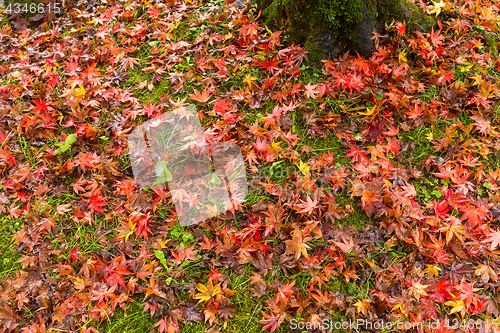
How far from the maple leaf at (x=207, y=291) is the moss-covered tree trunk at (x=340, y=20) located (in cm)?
230

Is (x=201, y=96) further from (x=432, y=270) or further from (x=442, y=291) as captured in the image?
(x=442, y=291)

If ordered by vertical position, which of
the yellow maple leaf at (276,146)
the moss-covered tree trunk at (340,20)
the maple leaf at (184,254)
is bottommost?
A: the maple leaf at (184,254)

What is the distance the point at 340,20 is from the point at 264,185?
5.78ft

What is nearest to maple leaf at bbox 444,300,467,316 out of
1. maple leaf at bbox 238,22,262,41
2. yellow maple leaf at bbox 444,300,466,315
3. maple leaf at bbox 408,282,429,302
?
yellow maple leaf at bbox 444,300,466,315

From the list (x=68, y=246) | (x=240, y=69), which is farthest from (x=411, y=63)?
(x=68, y=246)

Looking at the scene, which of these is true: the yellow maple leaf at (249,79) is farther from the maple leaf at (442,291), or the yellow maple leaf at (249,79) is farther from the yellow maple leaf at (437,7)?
the maple leaf at (442,291)

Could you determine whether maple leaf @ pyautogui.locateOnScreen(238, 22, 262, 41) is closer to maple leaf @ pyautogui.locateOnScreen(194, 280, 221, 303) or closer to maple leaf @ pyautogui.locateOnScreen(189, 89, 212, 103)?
maple leaf @ pyautogui.locateOnScreen(189, 89, 212, 103)

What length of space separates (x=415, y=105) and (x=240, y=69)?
168 centimetres

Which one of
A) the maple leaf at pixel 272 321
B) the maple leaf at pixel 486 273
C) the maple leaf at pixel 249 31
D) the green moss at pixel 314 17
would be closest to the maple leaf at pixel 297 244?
the maple leaf at pixel 272 321

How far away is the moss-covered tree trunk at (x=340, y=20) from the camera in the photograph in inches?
103

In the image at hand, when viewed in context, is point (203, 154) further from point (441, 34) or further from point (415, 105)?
point (441, 34)

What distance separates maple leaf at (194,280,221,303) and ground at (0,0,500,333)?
0.7 inches

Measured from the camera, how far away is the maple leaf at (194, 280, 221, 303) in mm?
1969

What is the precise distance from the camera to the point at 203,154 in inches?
95.4
